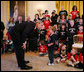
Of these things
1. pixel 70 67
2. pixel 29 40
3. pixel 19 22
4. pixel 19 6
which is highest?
pixel 19 6

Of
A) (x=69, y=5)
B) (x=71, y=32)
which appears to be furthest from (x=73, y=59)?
(x=69, y=5)

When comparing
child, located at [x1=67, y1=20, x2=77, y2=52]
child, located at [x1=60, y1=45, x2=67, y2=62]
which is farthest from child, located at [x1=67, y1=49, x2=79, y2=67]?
child, located at [x1=67, y1=20, x2=77, y2=52]

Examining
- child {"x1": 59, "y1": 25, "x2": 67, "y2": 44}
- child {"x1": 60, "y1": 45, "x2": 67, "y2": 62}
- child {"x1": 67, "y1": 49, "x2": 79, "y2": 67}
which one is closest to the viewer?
child {"x1": 67, "y1": 49, "x2": 79, "y2": 67}

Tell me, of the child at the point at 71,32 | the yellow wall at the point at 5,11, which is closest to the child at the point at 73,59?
the child at the point at 71,32

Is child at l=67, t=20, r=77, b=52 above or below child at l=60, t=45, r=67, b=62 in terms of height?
above

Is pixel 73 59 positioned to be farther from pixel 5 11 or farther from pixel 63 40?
pixel 5 11

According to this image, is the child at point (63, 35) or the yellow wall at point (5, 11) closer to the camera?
the child at point (63, 35)

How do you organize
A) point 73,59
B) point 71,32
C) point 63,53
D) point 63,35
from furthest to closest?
point 63,35 → point 71,32 → point 63,53 → point 73,59

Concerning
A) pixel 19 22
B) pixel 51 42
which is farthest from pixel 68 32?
pixel 19 22

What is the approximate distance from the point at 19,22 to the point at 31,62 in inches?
56.5

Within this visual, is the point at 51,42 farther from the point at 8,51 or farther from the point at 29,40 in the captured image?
the point at 8,51

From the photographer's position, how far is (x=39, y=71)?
4.43 metres

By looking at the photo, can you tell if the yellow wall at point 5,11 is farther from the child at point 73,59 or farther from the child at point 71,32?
the child at point 73,59

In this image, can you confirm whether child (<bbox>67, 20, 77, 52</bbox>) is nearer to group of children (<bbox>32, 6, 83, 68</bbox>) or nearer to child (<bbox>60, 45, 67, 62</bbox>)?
group of children (<bbox>32, 6, 83, 68</bbox>)
